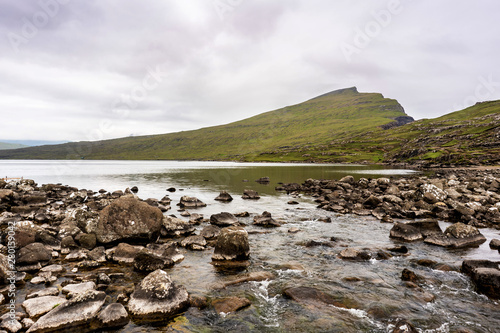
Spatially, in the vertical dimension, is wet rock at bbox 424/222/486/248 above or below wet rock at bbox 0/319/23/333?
below

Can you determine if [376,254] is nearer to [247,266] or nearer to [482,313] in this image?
[482,313]

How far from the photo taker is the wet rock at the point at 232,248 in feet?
55.2

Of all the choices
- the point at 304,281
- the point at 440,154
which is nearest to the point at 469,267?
the point at 304,281

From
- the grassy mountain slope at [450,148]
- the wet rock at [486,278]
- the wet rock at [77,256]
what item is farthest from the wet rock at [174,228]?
the grassy mountain slope at [450,148]

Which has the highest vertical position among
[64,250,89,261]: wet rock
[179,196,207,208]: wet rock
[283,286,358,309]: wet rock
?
[64,250,89,261]: wet rock

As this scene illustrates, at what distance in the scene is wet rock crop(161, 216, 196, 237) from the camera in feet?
72.1

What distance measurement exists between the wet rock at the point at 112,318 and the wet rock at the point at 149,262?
14.9 ft

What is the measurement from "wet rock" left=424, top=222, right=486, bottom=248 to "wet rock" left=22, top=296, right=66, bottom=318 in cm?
2352

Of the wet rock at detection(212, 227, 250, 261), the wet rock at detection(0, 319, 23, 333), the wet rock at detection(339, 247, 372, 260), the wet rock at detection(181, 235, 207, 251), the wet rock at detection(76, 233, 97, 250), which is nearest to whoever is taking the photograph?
the wet rock at detection(0, 319, 23, 333)

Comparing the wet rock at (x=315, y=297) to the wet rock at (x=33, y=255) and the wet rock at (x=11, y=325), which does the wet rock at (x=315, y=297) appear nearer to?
the wet rock at (x=11, y=325)

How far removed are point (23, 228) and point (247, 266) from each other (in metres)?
14.8

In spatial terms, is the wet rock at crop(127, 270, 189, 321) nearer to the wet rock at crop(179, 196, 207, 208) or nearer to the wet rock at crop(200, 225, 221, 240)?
the wet rock at crop(200, 225, 221, 240)

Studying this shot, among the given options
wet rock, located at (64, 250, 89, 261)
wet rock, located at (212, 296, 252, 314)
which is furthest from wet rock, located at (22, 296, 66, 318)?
wet rock, located at (212, 296, 252, 314)

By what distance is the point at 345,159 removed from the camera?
18812 cm
